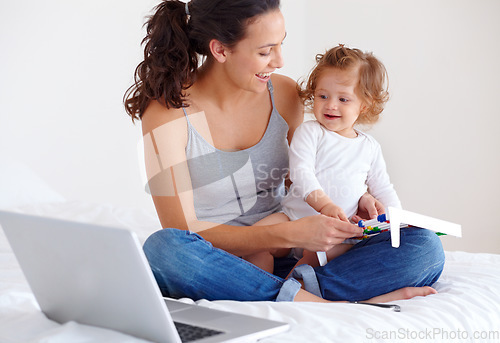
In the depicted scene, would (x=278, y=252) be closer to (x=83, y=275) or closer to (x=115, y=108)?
(x=83, y=275)

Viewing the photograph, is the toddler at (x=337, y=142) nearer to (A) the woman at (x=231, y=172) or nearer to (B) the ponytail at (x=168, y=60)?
(A) the woman at (x=231, y=172)

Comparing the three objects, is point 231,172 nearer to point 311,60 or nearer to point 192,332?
point 192,332

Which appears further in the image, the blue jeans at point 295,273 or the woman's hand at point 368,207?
the woman's hand at point 368,207

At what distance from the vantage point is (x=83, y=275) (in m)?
0.84

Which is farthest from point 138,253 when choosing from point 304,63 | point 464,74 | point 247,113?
point 304,63

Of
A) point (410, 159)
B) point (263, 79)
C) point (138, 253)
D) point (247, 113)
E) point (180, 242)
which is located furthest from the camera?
point (410, 159)

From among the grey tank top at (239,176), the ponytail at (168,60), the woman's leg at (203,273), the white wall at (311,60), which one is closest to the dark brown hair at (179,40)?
the ponytail at (168,60)

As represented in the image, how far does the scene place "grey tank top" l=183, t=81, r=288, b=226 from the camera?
5.09 feet

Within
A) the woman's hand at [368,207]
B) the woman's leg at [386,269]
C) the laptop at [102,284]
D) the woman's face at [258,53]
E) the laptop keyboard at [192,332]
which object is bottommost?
the woman's leg at [386,269]

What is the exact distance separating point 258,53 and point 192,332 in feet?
2.76

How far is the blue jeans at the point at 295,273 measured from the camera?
49.3 inches

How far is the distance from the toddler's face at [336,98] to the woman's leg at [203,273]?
0.57 metres

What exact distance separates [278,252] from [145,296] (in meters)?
0.84

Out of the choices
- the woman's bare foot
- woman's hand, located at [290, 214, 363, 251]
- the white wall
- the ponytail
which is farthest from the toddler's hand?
the white wall
